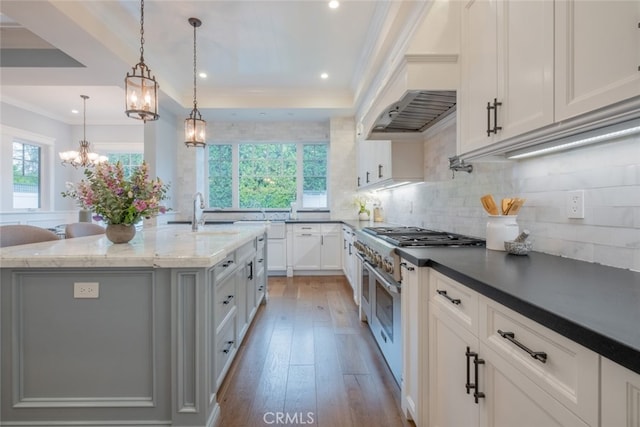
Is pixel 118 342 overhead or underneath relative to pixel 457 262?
underneath

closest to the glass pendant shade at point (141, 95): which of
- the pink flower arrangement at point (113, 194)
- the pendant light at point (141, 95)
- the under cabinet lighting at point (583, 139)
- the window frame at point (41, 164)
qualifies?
the pendant light at point (141, 95)

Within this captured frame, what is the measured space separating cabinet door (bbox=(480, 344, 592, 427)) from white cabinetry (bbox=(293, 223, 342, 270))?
406 centimetres

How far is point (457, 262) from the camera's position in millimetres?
1368

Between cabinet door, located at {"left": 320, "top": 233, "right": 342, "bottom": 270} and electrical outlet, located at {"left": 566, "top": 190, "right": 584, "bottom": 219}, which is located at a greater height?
electrical outlet, located at {"left": 566, "top": 190, "right": 584, "bottom": 219}

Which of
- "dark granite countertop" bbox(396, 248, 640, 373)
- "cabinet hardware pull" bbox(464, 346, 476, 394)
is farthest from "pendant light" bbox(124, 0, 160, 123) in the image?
"cabinet hardware pull" bbox(464, 346, 476, 394)

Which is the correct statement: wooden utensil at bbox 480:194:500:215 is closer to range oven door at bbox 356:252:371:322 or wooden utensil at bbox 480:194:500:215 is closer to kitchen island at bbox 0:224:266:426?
range oven door at bbox 356:252:371:322

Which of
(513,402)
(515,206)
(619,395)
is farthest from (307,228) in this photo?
(619,395)

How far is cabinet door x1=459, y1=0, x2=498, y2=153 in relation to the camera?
1.49 meters

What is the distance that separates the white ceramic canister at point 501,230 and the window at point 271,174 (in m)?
4.32

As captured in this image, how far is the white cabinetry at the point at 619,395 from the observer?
563mm

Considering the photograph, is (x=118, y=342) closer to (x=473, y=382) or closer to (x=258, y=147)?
(x=473, y=382)

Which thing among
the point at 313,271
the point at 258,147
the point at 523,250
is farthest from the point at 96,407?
the point at 258,147

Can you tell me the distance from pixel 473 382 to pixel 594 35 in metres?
1.19

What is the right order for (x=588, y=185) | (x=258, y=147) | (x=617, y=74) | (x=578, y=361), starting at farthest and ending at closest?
(x=258, y=147) → (x=588, y=185) → (x=617, y=74) → (x=578, y=361)
